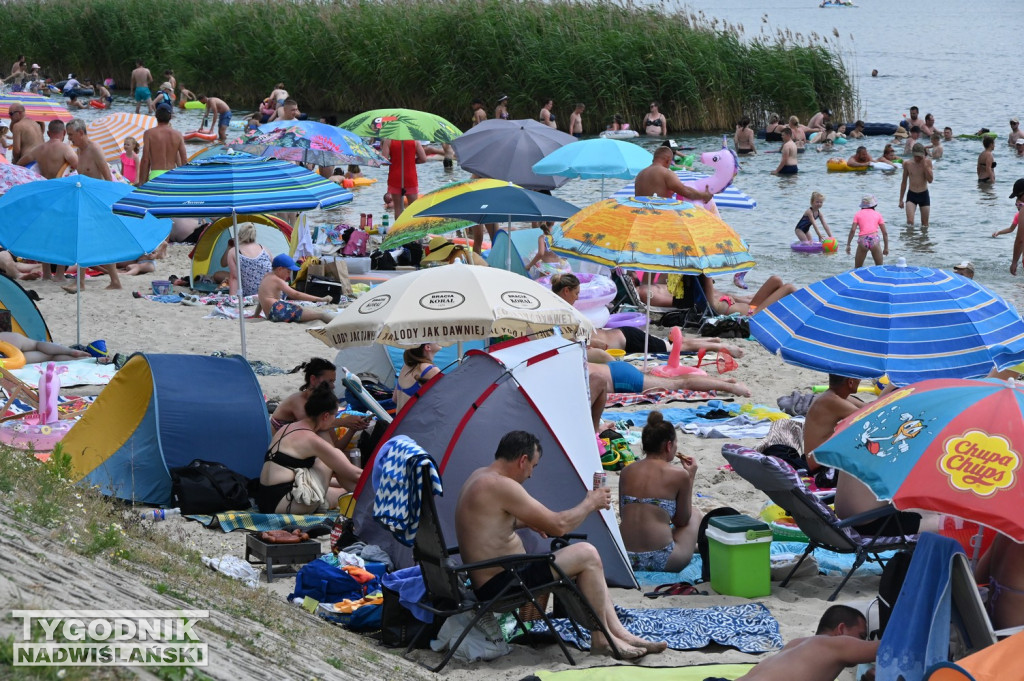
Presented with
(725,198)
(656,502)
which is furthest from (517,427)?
(725,198)

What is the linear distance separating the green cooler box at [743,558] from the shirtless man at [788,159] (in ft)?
67.9

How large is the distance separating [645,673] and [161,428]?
3.40 meters

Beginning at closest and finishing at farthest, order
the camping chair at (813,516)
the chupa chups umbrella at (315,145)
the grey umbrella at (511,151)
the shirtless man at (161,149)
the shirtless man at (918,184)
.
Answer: the camping chair at (813,516)
the grey umbrella at (511,151)
the chupa chups umbrella at (315,145)
the shirtless man at (161,149)
the shirtless man at (918,184)

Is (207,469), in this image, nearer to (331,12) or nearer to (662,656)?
(662,656)

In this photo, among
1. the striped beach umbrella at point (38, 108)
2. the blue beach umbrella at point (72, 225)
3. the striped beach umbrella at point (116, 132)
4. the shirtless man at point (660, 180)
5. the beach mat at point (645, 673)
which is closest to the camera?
the beach mat at point (645, 673)

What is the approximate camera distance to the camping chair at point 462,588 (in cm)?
513

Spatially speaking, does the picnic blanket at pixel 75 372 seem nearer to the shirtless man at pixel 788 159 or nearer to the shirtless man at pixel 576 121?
the shirtless man at pixel 788 159

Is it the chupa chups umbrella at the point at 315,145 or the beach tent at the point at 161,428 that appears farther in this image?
the chupa chups umbrella at the point at 315,145

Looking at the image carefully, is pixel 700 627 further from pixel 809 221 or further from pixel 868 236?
pixel 809 221

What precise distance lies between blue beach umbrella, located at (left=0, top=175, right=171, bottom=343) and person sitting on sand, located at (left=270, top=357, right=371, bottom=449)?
9.70 ft

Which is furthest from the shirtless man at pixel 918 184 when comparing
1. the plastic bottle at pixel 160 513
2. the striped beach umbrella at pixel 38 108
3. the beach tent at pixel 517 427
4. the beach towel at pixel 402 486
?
the beach towel at pixel 402 486

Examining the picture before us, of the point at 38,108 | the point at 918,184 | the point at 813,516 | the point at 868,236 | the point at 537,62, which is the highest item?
the point at 537,62

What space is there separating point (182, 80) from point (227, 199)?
32.3m

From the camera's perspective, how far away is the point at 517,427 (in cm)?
624
